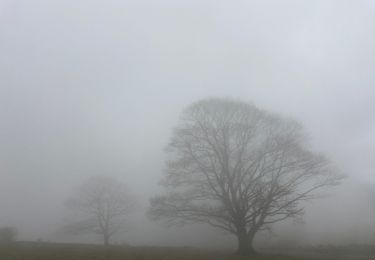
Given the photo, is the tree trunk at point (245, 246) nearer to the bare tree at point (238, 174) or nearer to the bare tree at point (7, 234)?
the bare tree at point (238, 174)

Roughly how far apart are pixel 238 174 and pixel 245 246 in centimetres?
573

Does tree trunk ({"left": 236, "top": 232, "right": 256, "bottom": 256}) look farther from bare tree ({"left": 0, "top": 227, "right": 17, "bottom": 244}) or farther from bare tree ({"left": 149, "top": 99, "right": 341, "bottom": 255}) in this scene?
bare tree ({"left": 0, "top": 227, "right": 17, "bottom": 244})

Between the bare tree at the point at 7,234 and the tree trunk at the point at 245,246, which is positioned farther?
the bare tree at the point at 7,234

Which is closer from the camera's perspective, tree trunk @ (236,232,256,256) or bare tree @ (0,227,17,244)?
tree trunk @ (236,232,256,256)

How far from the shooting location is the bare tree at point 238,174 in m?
39.3

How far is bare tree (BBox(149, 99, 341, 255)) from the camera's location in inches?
1549

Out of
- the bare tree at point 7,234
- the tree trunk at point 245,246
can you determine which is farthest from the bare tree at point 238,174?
the bare tree at point 7,234

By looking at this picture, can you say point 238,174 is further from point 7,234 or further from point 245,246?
point 7,234

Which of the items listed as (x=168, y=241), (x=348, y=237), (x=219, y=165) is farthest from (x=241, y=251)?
(x=168, y=241)

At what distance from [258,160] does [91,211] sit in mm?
40536

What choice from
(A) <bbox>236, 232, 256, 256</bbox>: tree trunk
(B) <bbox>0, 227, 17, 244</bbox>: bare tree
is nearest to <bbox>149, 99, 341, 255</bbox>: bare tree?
(A) <bbox>236, 232, 256, 256</bbox>: tree trunk

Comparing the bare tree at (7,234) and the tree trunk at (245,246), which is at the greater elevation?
the bare tree at (7,234)

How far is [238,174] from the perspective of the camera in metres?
40.3

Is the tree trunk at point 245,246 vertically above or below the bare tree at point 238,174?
below
